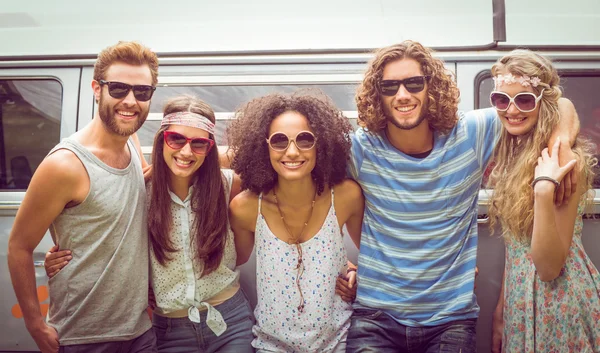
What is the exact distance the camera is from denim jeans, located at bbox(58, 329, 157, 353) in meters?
2.33

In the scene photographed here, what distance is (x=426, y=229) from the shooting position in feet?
7.77

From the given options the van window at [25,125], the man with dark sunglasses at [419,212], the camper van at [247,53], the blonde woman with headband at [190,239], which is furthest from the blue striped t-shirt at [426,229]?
the van window at [25,125]

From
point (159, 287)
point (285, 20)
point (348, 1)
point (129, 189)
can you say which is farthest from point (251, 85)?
point (159, 287)

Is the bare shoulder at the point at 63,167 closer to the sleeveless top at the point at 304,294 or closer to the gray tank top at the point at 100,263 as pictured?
the gray tank top at the point at 100,263

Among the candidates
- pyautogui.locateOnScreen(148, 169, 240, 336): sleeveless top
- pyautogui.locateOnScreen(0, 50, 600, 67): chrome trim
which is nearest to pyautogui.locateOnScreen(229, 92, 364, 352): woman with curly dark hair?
pyautogui.locateOnScreen(148, 169, 240, 336): sleeveless top

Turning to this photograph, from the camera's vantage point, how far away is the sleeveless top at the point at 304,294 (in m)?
2.36

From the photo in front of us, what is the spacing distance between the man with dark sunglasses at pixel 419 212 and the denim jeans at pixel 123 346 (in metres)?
0.94

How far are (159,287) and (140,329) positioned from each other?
0.21m

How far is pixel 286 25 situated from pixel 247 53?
302mm

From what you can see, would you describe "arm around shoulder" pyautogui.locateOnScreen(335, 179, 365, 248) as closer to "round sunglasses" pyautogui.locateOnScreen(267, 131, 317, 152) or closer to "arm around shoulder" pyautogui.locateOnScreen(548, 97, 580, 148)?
"round sunglasses" pyautogui.locateOnScreen(267, 131, 317, 152)

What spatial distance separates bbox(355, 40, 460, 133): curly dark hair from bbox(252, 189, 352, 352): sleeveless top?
473 millimetres

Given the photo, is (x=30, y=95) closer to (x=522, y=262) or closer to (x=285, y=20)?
(x=285, y=20)

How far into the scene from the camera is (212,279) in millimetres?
2492

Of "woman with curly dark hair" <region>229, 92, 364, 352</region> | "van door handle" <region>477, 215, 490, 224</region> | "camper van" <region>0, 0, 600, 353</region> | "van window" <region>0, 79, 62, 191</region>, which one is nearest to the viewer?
"woman with curly dark hair" <region>229, 92, 364, 352</region>
